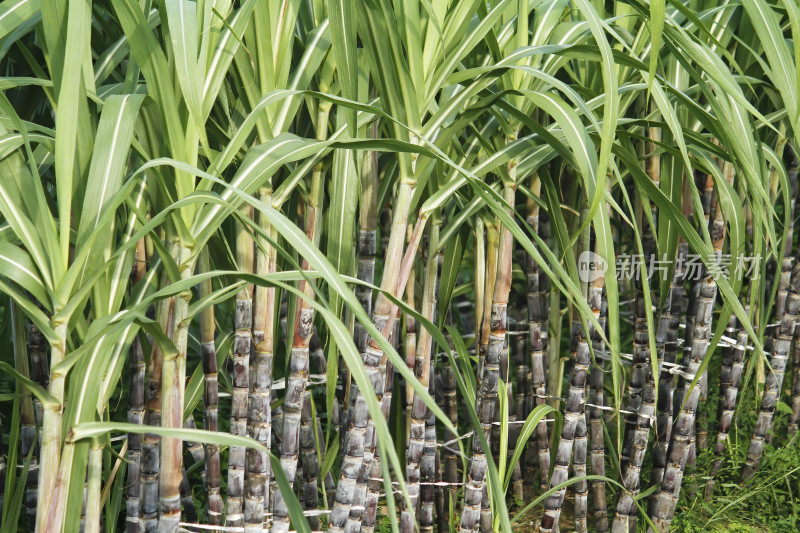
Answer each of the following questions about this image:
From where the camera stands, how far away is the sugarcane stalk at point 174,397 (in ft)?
→ 2.44

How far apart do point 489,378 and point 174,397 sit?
48 centimetres

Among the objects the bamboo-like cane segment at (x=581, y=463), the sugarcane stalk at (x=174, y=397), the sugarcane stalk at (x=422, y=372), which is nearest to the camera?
the sugarcane stalk at (x=174, y=397)

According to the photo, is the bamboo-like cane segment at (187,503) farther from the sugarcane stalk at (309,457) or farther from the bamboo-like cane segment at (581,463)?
the bamboo-like cane segment at (581,463)

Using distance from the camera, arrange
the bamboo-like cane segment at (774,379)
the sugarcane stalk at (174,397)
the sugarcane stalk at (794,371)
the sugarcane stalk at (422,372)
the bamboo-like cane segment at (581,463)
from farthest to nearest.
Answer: the sugarcane stalk at (794,371)
the bamboo-like cane segment at (774,379)
the bamboo-like cane segment at (581,463)
the sugarcane stalk at (422,372)
the sugarcane stalk at (174,397)

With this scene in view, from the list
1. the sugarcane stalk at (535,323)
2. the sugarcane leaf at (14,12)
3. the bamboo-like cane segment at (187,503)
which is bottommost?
the bamboo-like cane segment at (187,503)

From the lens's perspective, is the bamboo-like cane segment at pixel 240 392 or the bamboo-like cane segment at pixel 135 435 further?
the bamboo-like cane segment at pixel 135 435

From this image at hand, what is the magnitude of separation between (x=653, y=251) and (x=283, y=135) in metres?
1.00

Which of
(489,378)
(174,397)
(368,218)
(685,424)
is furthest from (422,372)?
(685,424)

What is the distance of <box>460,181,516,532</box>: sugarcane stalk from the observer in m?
1.00

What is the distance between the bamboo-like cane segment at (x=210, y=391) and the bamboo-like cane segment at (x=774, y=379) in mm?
1143

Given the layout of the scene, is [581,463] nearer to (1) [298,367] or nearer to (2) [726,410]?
(2) [726,410]

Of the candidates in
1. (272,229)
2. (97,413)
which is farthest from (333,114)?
(97,413)

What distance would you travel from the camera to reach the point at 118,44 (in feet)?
2.94

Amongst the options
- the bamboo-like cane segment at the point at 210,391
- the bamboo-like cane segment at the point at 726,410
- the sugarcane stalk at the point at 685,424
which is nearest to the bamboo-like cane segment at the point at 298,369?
the bamboo-like cane segment at the point at 210,391
